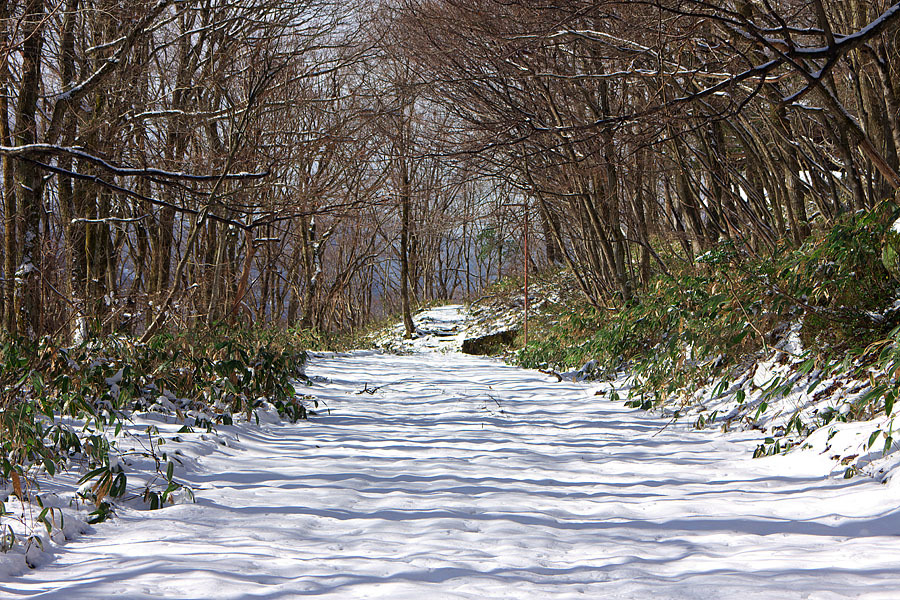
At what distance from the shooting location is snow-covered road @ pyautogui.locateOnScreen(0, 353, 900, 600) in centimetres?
193

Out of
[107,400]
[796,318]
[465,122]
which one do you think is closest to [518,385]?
[465,122]

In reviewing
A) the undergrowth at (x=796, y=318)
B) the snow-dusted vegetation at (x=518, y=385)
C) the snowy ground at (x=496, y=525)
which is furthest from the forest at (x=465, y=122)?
the snowy ground at (x=496, y=525)

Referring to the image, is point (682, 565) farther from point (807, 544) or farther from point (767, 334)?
point (767, 334)

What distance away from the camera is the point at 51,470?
8.87ft

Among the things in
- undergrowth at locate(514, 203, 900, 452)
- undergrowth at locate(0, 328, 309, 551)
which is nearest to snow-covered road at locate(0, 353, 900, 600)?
undergrowth at locate(0, 328, 309, 551)

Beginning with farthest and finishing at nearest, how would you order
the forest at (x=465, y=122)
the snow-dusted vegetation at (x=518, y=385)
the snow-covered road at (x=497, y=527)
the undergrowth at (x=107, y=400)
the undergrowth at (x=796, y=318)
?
the forest at (x=465, y=122)
the undergrowth at (x=796, y=318)
the undergrowth at (x=107, y=400)
the snow-dusted vegetation at (x=518, y=385)
the snow-covered road at (x=497, y=527)

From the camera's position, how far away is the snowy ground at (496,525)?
194 centimetres

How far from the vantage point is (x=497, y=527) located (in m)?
2.58

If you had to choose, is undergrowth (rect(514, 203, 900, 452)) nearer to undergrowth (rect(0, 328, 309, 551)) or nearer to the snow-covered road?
the snow-covered road

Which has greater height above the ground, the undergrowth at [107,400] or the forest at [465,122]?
the forest at [465,122]

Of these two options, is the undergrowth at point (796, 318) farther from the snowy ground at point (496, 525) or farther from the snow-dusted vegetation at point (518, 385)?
the snowy ground at point (496, 525)

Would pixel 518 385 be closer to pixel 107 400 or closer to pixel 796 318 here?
pixel 796 318

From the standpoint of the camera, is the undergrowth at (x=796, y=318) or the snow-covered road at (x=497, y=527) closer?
the snow-covered road at (x=497, y=527)

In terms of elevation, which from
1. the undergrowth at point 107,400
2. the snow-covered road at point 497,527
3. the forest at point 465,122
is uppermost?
the forest at point 465,122
